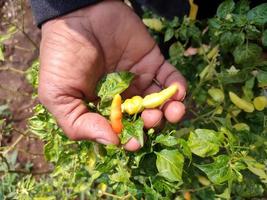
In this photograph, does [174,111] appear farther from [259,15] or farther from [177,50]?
Answer: [177,50]

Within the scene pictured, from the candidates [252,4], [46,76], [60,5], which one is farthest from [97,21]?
[252,4]

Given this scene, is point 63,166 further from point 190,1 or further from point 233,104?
point 190,1

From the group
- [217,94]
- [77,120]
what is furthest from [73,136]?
[217,94]

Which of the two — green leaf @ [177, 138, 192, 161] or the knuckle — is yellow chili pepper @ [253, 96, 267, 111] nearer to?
green leaf @ [177, 138, 192, 161]

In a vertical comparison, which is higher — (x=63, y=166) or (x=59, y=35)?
(x=59, y=35)

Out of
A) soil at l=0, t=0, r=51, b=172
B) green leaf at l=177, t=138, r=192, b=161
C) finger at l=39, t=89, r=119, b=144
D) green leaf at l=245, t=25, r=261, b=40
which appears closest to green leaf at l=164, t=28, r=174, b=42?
green leaf at l=245, t=25, r=261, b=40
